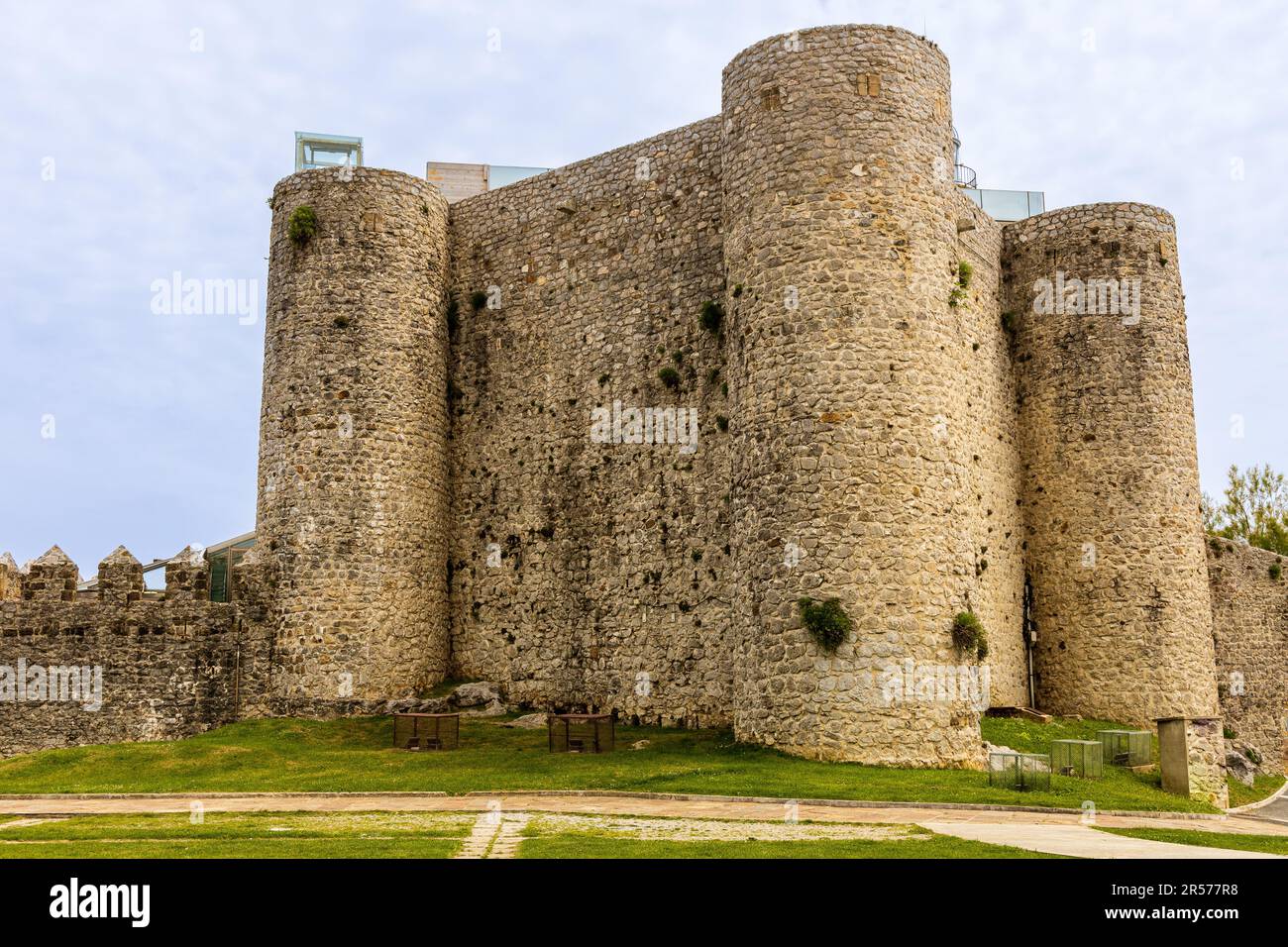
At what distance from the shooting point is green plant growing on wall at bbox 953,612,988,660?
70.9 feet

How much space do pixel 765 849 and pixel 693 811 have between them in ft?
13.2

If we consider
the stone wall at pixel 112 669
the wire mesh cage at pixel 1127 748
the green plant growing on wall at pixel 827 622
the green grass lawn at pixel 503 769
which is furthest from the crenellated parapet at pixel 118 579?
the wire mesh cage at pixel 1127 748

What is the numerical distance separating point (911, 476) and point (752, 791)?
6964 millimetres

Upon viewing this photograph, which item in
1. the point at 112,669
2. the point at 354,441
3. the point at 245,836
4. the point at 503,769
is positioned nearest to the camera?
the point at 245,836

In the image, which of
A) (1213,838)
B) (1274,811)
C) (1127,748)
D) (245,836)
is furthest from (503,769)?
(1274,811)

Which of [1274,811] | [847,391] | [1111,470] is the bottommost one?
[1274,811]

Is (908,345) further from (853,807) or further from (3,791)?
(3,791)

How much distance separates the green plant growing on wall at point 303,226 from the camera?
29422 mm

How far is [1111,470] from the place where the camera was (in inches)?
1145

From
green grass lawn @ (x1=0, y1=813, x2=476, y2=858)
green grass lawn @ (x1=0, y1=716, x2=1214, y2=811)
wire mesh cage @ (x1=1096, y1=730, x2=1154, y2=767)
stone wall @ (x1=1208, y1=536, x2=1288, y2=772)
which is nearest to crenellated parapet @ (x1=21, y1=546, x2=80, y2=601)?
green grass lawn @ (x1=0, y1=716, x2=1214, y2=811)

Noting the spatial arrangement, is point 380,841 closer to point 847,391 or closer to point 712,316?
point 847,391

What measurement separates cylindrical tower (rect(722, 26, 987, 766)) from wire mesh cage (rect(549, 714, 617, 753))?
8.66ft

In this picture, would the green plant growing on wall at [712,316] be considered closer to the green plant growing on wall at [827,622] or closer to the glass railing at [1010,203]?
the green plant growing on wall at [827,622]
